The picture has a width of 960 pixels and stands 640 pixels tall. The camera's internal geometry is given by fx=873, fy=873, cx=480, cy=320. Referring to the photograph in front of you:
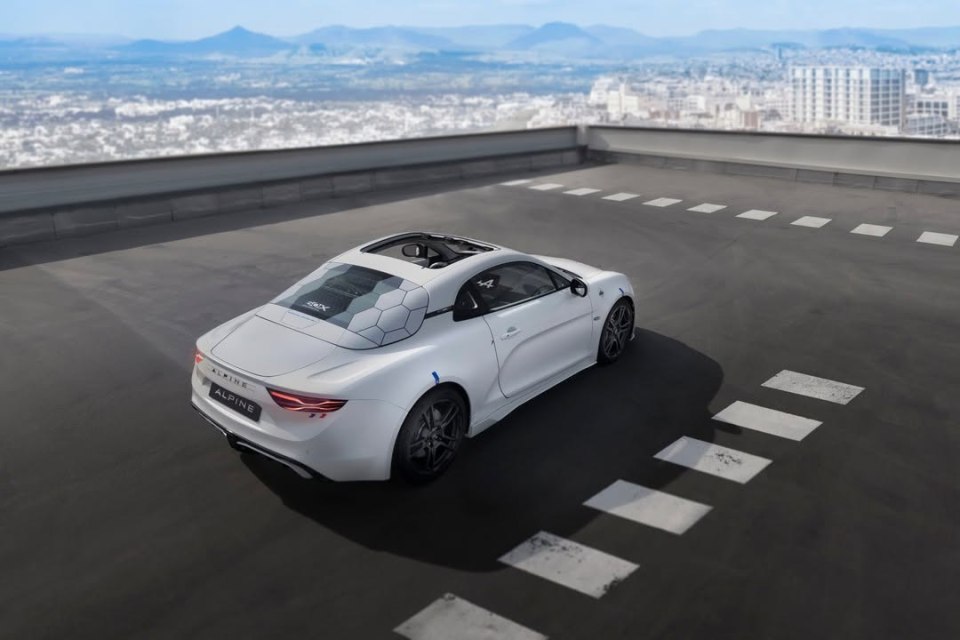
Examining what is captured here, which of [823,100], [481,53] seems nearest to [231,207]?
[823,100]

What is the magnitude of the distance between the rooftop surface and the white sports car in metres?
0.38

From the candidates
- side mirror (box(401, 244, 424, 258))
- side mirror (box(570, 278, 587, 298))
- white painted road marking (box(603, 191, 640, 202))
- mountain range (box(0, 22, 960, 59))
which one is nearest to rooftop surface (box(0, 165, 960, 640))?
side mirror (box(570, 278, 587, 298))

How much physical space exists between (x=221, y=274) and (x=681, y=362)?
21.5ft

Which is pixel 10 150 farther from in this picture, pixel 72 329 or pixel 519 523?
pixel 519 523

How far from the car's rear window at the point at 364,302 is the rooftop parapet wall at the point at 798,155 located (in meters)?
14.7

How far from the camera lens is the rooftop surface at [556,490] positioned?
15.2 ft

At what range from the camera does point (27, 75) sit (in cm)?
2262

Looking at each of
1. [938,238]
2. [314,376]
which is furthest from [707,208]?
[314,376]

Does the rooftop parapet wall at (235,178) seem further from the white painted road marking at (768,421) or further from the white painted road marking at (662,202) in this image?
the white painted road marking at (768,421)

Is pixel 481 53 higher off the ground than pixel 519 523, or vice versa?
pixel 481 53

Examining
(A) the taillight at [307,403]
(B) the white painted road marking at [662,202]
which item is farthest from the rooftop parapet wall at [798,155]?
(A) the taillight at [307,403]

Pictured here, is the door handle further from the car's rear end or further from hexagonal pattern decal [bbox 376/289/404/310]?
hexagonal pattern decal [bbox 376/289/404/310]

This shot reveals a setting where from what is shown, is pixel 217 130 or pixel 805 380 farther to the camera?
pixel 217 130

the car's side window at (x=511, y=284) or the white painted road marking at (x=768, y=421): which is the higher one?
the car's side window at (x=511, y=284)
